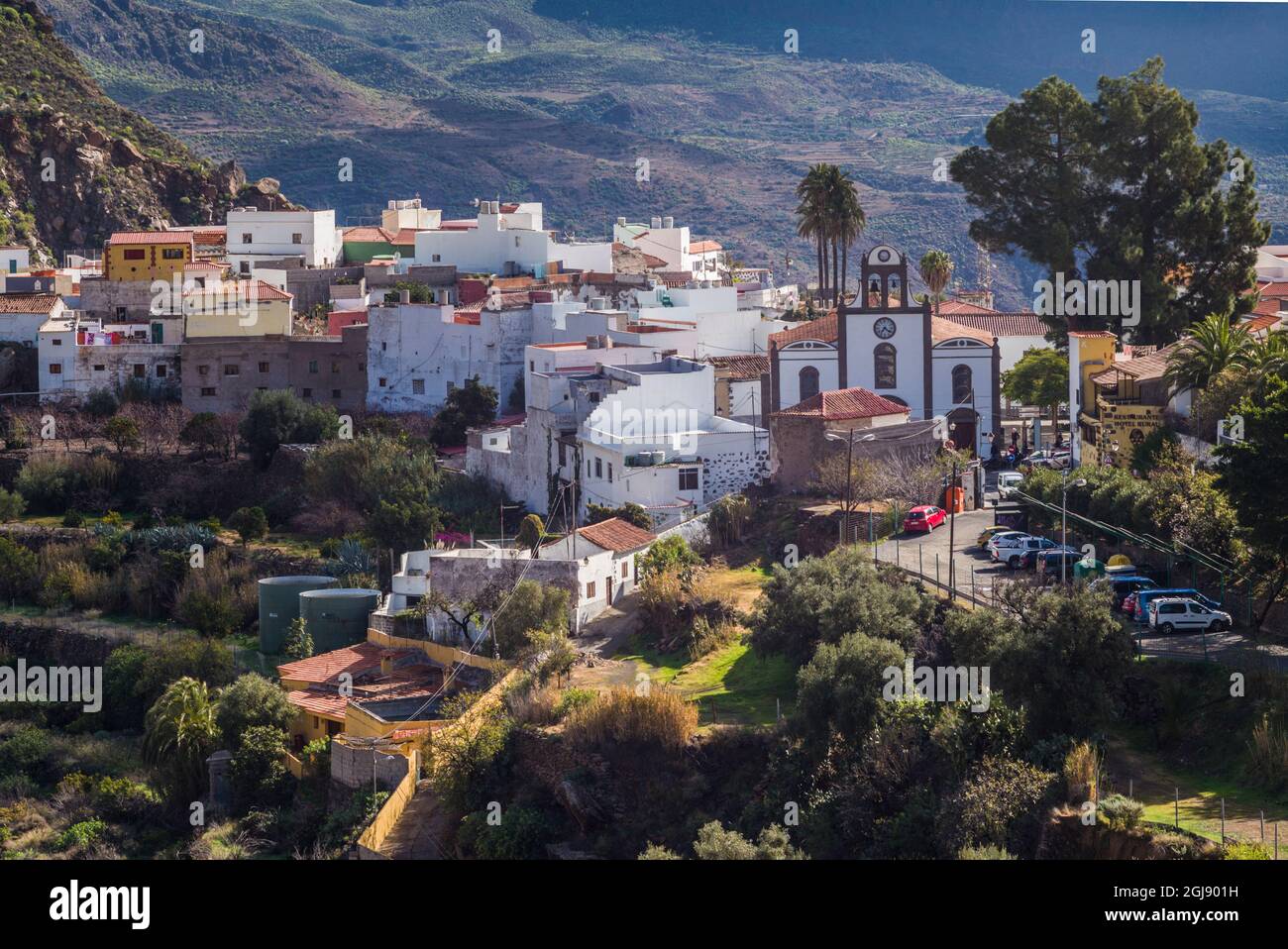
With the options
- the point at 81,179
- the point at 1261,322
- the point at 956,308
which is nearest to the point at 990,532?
the point at 1261,322

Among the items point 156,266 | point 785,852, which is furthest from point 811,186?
point 785,852

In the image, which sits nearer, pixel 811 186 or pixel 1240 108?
pixel 811 186

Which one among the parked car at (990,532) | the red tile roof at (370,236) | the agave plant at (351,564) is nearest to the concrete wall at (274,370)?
the agave plant at (351,564)

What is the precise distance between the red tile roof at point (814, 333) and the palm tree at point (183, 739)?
68.5 ft

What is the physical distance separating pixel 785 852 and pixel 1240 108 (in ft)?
480

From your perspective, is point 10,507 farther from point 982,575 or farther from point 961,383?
point 982,575

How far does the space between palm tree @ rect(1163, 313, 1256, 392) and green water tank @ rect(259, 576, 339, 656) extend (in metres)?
17.4

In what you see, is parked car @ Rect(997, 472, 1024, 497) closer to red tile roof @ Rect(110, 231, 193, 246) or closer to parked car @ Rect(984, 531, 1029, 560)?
parked car @ Rect(984, 531, 1029, 560)

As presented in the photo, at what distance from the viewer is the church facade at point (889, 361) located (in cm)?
5056

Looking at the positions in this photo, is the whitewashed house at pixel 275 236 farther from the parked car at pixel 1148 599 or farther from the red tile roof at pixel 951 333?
the parked car at pixel 1148 599

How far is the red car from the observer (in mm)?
37531

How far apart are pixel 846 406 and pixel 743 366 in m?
10.2
